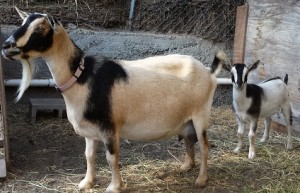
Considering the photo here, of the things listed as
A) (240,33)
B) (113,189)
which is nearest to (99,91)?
(113,189)

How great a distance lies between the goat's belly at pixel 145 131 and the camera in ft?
13.6

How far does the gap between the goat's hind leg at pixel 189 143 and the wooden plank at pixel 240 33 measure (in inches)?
104

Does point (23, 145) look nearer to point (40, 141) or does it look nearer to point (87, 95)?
point (40, 141)

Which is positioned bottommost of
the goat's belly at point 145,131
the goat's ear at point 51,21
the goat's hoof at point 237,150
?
the goat's hoof at point 237,150

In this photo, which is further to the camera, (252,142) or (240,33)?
(240,33)

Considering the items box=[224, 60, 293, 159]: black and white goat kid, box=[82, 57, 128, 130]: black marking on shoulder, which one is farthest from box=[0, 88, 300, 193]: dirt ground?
box=[82, 57, 128, 130]: black marking on shoulder

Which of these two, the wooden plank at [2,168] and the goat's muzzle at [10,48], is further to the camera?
the wooden plank at [2,168]

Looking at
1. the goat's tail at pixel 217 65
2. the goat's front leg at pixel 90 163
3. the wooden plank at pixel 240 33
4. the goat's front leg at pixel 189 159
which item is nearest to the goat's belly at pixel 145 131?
the goat's front leg at pixel 90 163

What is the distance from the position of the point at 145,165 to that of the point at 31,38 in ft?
6.46

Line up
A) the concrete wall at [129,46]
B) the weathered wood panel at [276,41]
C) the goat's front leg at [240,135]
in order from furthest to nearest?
the concrete wall at [129,46], the weathered wood panel at [276,41], the goat's front leg at [240,135]

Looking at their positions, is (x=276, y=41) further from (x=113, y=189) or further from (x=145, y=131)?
(x=113, y=189)

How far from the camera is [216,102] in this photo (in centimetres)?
762

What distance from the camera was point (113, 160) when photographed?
4.08 metres

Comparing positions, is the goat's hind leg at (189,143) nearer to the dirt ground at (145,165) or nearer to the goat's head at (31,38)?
the dirt ground at (145,165)
